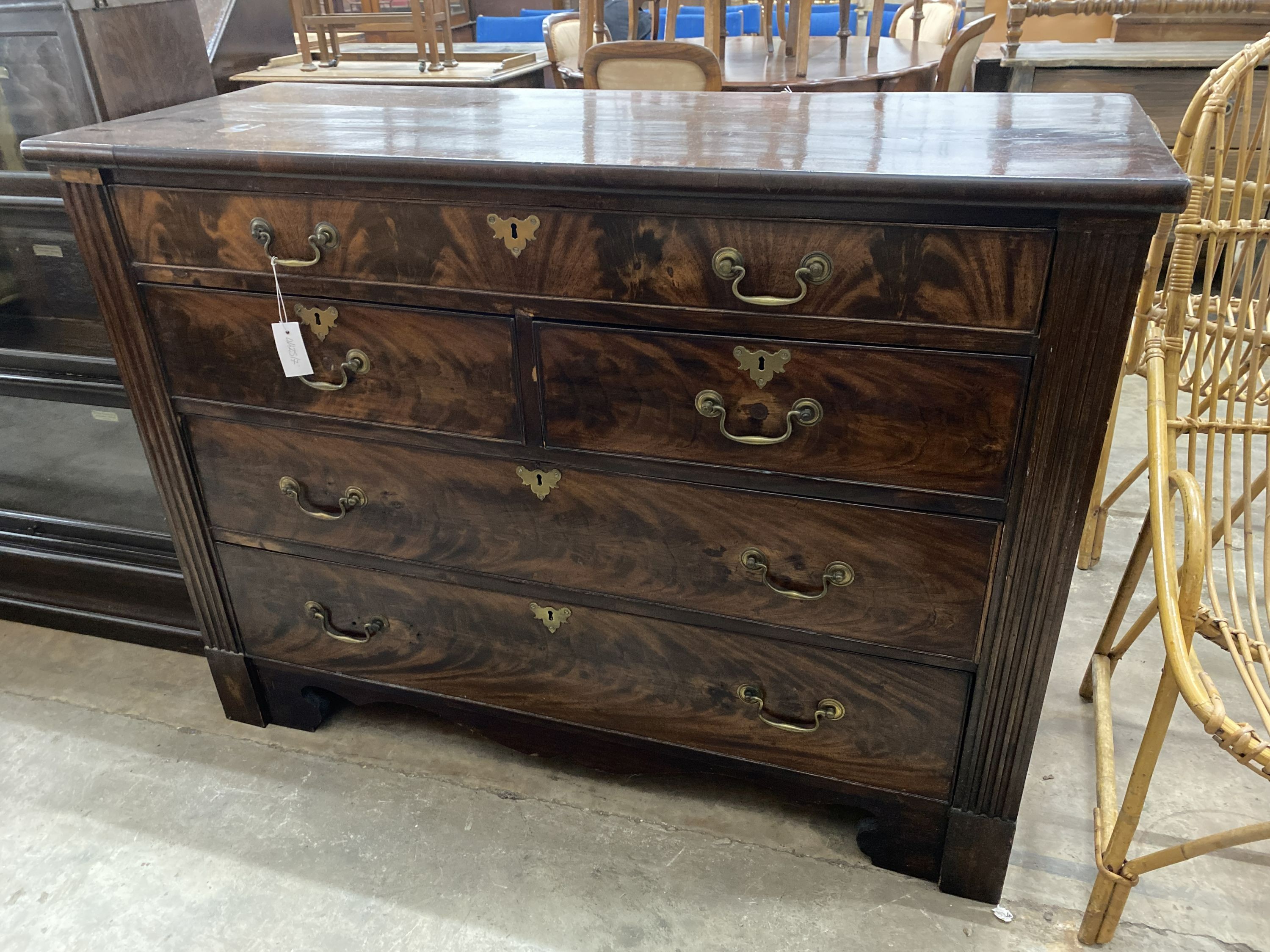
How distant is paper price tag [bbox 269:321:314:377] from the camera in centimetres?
132

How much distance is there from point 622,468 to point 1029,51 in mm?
3449

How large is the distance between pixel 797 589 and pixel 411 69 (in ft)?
10.9

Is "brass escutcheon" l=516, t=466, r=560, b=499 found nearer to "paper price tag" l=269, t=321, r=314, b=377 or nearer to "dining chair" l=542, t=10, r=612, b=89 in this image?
"paper price tag" l=269, t=321, r=314, b=377

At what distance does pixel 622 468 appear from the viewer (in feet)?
4.16

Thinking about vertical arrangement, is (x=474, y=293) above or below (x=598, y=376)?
above

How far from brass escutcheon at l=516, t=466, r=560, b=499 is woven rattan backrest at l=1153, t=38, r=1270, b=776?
0.77 meters

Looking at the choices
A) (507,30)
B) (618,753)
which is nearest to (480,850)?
(618,753)

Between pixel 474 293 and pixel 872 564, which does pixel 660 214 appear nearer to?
pixel 474 293

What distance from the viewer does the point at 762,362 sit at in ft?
3.69

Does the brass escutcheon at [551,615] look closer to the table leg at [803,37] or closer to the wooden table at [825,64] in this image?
the wooden table at [825,64]

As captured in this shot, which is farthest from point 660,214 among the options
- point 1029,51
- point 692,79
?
point 1029,51

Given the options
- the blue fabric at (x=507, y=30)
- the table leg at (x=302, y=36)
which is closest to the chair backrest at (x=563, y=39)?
the table leg at (x=302, y=36)

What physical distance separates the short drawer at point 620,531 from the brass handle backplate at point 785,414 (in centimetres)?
9

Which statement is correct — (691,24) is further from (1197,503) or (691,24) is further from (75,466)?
(1197,503)
